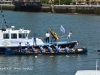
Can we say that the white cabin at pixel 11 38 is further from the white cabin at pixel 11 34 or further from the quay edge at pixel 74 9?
the quay edge at pixel 74 9

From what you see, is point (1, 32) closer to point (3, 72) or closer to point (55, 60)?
point (55, 60)

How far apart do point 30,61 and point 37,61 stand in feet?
1.48

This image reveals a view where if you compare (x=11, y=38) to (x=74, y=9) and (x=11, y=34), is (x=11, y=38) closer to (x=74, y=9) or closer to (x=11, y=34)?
(x=11, y=34)

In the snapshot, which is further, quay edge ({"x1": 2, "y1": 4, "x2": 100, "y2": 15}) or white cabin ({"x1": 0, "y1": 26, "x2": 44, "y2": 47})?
quay edge ({"x1": 2, "y1": 4, "x2": 100, "y2": 15})

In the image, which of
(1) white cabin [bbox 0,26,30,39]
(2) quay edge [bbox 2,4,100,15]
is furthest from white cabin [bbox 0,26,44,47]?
(2) quay edge [bbox 2,4,100,15]

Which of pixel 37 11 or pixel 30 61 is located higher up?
pixel 30 61

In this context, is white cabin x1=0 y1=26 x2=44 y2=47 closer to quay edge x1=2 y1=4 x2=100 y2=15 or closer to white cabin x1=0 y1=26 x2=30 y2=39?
white cabin x1=0 y1=26 x2=30 y2=39

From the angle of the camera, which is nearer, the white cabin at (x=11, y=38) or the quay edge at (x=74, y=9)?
the white cabin at (x=11, y=38)

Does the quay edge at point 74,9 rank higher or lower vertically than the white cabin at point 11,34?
lower

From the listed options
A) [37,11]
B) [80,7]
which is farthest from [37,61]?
[37,11]

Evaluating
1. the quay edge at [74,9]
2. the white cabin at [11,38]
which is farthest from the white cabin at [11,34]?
the quay edge at [74,9]

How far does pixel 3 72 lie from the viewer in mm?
27484

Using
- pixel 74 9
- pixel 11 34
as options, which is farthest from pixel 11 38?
pixel 74 9

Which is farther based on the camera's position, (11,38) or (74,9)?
(74,9)
